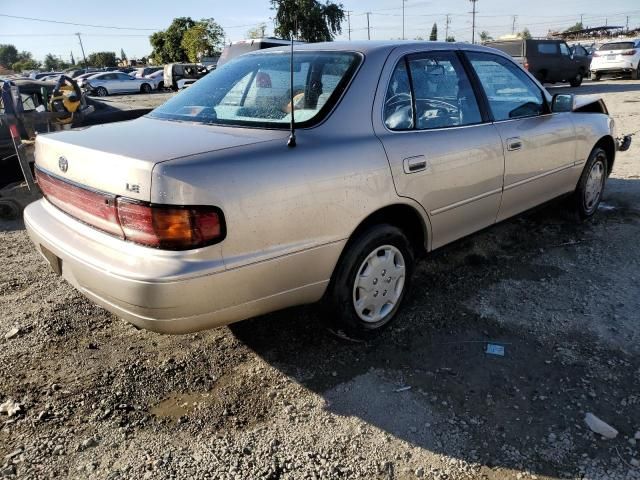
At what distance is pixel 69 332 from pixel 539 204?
352 cm

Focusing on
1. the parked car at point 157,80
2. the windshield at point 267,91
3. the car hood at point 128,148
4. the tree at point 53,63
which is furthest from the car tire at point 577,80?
the tree at point 53,63

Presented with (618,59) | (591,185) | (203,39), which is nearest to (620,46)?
(618,59)

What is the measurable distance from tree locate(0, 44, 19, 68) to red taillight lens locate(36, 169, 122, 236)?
12006 centimetres

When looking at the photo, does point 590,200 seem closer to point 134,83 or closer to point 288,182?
point 288,182

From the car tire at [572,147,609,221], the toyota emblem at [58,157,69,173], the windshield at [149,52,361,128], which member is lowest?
the car tire at [572,147,609,221]

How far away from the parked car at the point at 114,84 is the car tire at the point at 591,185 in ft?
96.5

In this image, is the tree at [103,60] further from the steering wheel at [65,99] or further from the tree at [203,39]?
the steering wheel at [65,99]

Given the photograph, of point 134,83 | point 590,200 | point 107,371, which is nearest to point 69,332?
point 107,371

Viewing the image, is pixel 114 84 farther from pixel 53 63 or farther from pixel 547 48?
pixel 53 63

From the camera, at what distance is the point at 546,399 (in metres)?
2.52

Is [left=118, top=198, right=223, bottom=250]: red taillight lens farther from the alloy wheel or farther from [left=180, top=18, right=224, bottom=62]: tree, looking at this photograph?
[left=180, top=18, right=224, bottom=62]: tree

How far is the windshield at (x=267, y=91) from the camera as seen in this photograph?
9.04 feet

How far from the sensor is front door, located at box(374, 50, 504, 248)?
9.48 ft

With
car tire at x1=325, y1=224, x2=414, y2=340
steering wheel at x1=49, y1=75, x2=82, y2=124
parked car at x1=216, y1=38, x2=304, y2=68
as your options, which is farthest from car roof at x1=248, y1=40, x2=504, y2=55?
parked car at x1=216, y1=38, x2=304, y2=68
